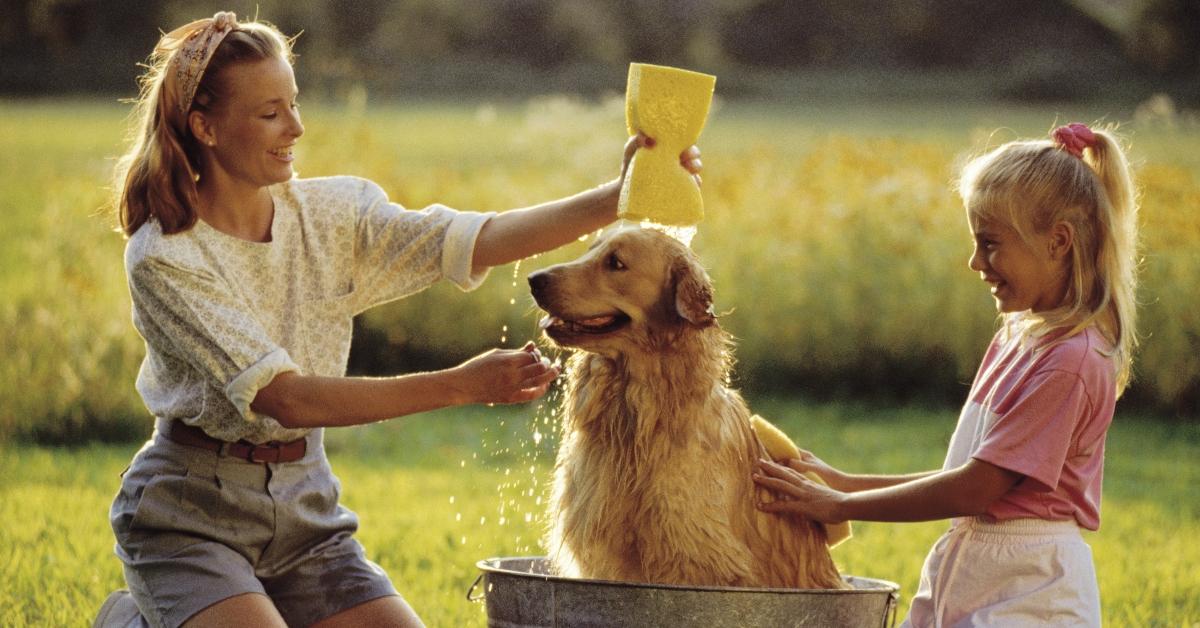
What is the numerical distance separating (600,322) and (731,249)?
7.73m

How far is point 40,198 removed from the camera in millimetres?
15344

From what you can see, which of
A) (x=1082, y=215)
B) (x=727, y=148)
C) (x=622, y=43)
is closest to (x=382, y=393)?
(x=1082, y=215)

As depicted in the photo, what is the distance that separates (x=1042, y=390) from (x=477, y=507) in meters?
4.72

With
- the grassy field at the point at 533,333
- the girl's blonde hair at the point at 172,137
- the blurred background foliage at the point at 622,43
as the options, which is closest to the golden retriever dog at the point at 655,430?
the girl's blonde hair at the point at 172,137

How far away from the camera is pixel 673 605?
11.0ft

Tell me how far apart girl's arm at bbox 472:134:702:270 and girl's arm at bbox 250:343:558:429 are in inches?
27.1

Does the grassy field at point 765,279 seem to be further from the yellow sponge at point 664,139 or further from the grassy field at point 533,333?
the yellow sponge at point 664,139

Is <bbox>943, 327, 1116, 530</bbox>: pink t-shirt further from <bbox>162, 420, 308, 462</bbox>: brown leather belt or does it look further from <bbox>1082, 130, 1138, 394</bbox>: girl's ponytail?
<bbox>162, 420, 308, 462</bbox>: brown leather belt

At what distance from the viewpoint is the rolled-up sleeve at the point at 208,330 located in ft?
12.1

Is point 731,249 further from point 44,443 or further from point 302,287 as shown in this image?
point 302,287

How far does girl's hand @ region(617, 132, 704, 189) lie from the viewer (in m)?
3.97

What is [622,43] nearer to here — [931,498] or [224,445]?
[224,445]

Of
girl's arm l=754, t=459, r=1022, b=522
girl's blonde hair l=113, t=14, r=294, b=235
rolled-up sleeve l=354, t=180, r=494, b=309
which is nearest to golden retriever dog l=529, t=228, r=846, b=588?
girl's arm l=754, t=459, r=1022, b=522

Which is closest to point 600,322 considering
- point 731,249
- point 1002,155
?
point 1002,155
